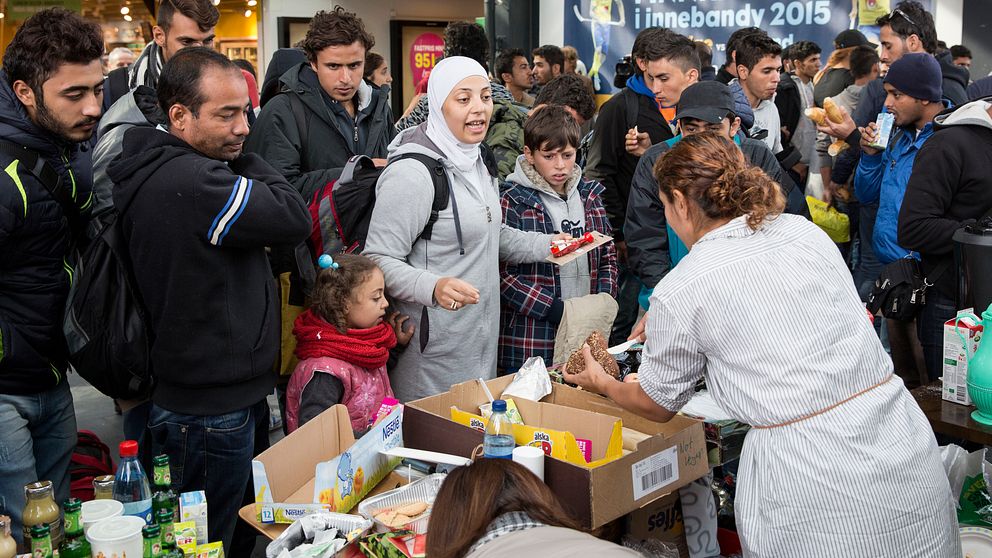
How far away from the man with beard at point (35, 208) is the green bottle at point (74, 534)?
2.09 feet

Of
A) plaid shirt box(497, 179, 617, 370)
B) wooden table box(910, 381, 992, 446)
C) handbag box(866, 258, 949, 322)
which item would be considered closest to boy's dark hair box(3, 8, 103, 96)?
plaid shirt box(497, 179, 617, 370)

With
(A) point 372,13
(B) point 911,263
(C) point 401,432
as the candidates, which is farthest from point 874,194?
(A) point 372,13

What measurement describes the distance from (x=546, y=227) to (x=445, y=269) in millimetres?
659

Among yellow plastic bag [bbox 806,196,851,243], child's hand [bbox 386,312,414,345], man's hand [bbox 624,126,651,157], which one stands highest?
man's hand [bbox 624,126,651,157]

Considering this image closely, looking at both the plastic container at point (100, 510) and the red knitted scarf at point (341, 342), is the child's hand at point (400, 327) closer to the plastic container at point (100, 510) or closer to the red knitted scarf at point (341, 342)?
the red knitted scarf at point (341, 342)

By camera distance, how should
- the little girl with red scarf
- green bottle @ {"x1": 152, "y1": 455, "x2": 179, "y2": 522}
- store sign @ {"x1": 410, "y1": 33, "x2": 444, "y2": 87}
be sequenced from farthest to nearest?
store sign @ {"x1": 410, "y1": 33, "x2": 444, "y2": 87}
the little girl with red scarf
green bottle @ {"x1": 152, "y1": 455, "x2": 179, "y2": 522}

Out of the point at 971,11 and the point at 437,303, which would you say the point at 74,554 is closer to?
the point at 437,303

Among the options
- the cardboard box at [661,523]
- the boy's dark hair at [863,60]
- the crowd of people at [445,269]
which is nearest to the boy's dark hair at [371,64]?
the crowd of people at [445,269]

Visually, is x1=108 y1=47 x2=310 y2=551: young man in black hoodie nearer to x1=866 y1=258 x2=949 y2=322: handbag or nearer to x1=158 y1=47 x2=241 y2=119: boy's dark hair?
x1=158 y1=47 x2=241 y2=119: boy's dark hair

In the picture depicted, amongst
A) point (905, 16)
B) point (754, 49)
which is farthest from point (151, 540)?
point (905, 16)

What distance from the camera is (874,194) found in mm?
5191

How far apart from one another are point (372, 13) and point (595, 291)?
11.1m

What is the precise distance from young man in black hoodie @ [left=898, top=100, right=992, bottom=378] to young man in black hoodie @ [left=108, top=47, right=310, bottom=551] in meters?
2.48

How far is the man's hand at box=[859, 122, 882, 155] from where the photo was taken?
4.88 metres
